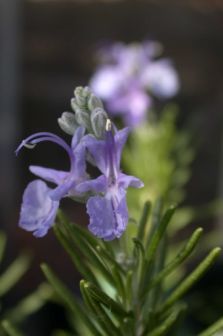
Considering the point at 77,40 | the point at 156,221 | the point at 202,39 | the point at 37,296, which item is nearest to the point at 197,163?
the point at 202,39

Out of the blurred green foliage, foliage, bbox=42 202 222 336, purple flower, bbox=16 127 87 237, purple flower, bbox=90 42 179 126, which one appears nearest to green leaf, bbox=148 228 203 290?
foliage, bbox=42 202 222 336

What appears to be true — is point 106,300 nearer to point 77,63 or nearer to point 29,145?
point 29,145

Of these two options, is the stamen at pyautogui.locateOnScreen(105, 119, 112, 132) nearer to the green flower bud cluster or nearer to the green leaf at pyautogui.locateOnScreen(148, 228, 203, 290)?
the green flower bud cluster

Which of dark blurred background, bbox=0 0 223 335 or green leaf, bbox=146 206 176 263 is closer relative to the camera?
green leaf, bbox=146 206 176 263

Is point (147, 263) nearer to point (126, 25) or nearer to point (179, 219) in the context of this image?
point (179, 219)

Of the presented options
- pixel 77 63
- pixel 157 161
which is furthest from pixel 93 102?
pixel 77 63

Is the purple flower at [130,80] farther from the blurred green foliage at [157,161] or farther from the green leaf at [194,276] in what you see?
the green leaf at [194,276]
